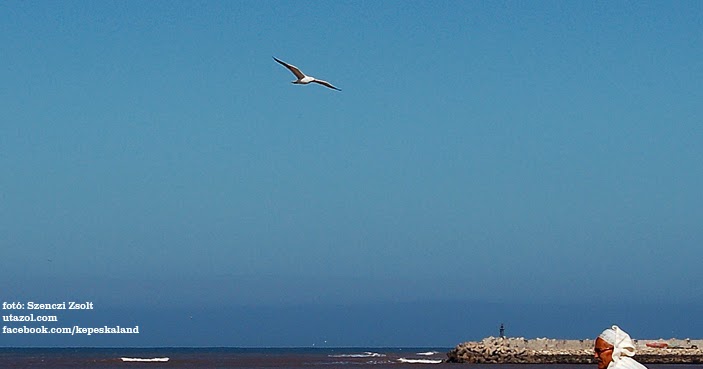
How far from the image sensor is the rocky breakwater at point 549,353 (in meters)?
70.3

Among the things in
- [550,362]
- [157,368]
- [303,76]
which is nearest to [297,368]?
[157,368]

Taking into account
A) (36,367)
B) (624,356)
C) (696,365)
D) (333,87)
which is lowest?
(624,356)

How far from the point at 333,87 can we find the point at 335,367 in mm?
51948

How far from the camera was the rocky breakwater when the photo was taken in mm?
70294

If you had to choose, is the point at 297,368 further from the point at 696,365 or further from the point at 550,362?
the point at 696,365

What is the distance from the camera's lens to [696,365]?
6775cm

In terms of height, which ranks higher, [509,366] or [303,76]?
[509,366]

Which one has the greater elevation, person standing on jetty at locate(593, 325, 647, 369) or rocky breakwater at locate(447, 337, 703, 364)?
rocky breakwater at locate(447, 337, 703, 364)

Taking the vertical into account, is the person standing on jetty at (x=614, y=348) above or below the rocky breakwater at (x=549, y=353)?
below

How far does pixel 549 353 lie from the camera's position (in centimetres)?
7200

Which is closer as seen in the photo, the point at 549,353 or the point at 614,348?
the point at 614,348

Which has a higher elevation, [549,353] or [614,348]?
[549,353]

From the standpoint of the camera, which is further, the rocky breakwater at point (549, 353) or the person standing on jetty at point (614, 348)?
the rocky breakwater at point (549, 353)

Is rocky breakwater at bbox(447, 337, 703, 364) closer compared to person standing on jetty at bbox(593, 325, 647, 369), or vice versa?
person standing on jetty at bbox(593, 325, 647, 369)
